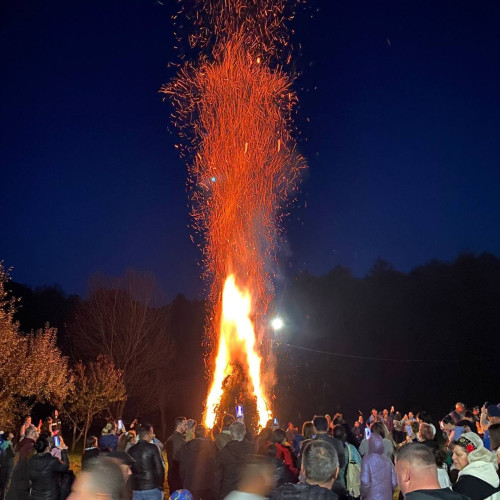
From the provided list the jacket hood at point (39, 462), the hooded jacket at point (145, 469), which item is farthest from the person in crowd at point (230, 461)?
the jacket hood at point (39, 462)

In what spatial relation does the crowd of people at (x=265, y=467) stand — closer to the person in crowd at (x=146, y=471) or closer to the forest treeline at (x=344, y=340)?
the person in crowd at (x=146, y=471)

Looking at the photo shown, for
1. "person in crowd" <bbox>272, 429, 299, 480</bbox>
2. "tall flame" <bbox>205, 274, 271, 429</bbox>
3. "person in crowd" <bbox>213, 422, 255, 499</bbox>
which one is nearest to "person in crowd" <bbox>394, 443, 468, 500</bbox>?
"person in crowd" <bbox>213, 422, 255, 499</bbox>

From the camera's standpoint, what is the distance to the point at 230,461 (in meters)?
8.07

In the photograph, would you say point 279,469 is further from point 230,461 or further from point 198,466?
point 198,466

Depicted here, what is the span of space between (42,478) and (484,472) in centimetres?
605

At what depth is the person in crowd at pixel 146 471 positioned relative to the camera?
863 centimetres

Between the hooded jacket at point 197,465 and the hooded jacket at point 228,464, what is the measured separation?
49.2 inches

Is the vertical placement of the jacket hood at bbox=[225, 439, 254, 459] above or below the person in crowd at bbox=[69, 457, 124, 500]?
above

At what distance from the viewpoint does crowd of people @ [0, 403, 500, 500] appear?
410cm

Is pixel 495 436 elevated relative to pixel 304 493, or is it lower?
elevated

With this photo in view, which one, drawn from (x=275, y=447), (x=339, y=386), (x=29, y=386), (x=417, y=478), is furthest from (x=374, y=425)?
(x=339, y=386)

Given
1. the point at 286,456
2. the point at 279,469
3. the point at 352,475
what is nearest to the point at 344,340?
the point at 352,475

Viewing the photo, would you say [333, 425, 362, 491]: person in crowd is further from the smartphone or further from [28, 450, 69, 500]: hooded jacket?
the smartphone

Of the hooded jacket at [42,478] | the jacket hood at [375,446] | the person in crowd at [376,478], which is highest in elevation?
the jacket hood at [375,446]
